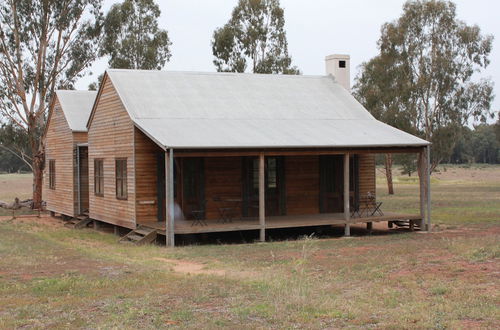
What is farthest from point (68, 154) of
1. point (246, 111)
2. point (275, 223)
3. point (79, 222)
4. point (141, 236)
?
point (275, 223)

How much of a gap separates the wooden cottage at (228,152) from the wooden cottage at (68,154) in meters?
2.10

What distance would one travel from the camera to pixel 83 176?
25234 millimetres

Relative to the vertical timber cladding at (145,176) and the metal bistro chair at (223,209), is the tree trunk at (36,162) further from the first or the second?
the metal bistro chair at (223,209)

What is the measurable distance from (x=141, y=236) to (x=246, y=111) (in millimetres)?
5289

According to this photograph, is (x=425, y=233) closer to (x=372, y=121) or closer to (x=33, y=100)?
(x=372, y=121)

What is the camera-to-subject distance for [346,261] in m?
14.2

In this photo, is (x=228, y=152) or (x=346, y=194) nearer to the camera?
(x=228, y=152)

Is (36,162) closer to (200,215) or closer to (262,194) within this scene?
(200,215)

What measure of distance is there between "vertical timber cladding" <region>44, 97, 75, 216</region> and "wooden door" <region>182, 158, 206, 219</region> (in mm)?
7270

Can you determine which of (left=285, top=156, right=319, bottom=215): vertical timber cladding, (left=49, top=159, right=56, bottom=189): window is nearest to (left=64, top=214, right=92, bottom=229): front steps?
(left=49, top=159, right=56, bottom=189): window

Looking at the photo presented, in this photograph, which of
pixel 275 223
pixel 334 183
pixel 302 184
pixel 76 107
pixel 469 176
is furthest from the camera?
pixel 469 176

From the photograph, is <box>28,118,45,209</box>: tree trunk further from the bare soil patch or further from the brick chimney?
the bare soil patch

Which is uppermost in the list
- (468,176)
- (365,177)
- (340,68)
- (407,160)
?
(340,68)

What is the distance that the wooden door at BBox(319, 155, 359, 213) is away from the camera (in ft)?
71.4
